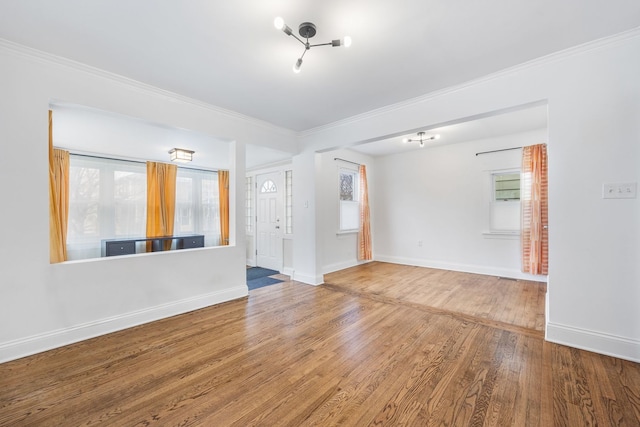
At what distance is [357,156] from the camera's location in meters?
6.16

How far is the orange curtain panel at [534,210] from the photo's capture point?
441cm

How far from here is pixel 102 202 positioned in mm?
5254

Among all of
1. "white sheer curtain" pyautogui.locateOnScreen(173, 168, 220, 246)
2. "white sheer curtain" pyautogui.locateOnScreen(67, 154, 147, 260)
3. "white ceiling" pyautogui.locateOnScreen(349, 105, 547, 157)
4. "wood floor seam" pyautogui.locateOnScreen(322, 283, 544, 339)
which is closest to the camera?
"wood floor seam" pyautogui.locateOnScreen(322, 283, 544, 339)

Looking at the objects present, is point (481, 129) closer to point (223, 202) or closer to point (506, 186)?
point (506, 186)

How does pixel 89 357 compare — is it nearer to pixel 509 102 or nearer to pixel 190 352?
Result: pixel 190 352

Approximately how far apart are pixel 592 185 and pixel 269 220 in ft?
16.4

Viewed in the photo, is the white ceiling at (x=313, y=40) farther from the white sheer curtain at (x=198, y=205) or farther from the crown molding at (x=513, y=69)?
the white sheer curtain at (x=198, y=205)

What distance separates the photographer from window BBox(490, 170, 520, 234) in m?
4.90

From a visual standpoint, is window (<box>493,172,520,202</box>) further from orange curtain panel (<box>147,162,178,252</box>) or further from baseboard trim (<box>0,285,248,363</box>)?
orange curtain panel (<box>147,162,178,252</box>)

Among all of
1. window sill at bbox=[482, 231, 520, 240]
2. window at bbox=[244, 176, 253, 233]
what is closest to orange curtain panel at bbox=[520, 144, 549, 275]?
window sill at bbox=[482, 231, 520, 240]

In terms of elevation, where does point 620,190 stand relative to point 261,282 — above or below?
above

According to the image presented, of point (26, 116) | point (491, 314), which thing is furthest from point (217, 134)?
point (491, 314)

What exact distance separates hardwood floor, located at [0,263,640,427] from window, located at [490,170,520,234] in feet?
7.37

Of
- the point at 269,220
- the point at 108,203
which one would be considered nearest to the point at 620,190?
the point at 269,220
